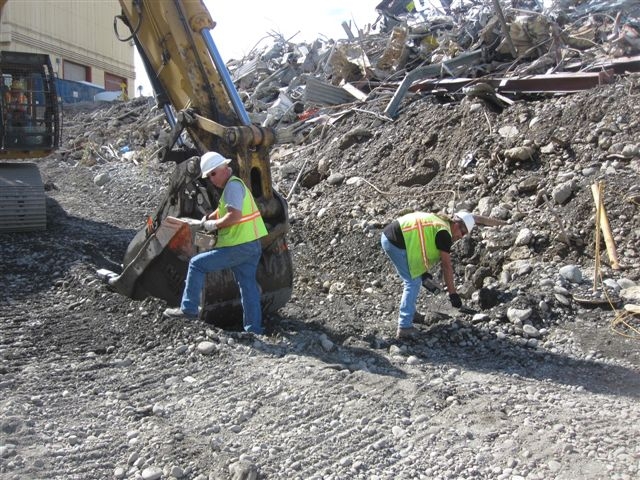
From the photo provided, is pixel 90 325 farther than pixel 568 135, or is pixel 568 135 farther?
pixel 568 135

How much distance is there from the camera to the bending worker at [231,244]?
507cm

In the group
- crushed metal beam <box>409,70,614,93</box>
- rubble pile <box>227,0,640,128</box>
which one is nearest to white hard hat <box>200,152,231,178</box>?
rubble pile <box>227,0,640,128</box>

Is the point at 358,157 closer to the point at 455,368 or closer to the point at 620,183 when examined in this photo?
the point at 620,183

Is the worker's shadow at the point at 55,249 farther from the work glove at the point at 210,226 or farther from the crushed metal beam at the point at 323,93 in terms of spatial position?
the crushed metal beam at the point at 323,93

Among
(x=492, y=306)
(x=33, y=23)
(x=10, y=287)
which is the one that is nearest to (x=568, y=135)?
(x=492, y=306)

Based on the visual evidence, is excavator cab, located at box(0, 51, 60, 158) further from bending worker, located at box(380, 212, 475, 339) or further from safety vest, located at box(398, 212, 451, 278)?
safety vest, located at box(398, 212, 451, 278)

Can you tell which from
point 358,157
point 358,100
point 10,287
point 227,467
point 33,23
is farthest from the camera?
point 33,23

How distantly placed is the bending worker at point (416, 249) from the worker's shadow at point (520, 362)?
24 cm

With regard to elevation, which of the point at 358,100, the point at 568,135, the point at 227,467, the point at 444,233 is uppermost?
the point at 358,100

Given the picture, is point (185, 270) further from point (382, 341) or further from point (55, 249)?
point (55, 249)

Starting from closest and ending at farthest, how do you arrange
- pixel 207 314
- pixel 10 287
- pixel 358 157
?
pixel 207 314, pixel 10 287, pixel 358 157

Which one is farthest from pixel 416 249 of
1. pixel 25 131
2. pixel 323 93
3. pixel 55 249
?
pixel 323 93

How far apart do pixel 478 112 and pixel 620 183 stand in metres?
2.75

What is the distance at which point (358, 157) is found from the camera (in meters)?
10.4
